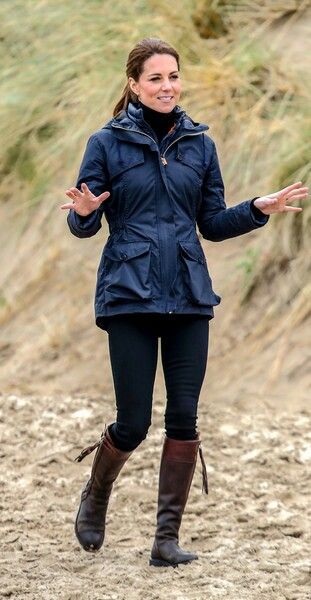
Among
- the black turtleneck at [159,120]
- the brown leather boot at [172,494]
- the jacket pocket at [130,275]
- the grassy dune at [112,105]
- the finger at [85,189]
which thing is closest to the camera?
the finger at [85,189]

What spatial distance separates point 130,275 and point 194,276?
206 mm

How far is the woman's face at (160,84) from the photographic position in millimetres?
3988

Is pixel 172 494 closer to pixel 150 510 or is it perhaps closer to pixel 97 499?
pixel 97 499

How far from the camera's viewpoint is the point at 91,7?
8.14 meters

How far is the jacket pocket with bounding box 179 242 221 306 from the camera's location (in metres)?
3.97

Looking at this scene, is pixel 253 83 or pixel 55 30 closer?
pixel 253 83

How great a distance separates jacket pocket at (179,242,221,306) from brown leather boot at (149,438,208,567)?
49 centimetres

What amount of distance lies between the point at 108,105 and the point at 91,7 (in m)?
0.96

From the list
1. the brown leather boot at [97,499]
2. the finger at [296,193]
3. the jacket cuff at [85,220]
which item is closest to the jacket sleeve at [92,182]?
the jacket cuff at [85,220]

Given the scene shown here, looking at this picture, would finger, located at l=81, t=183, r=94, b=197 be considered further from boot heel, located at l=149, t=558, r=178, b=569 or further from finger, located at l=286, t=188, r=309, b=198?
boot heel, located at l=149, t=558, r=178, b=569

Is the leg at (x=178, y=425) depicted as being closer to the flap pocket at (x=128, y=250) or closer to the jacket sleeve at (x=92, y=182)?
A: the flap pocket at (x=128, y=250)

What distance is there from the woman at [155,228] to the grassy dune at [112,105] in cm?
228

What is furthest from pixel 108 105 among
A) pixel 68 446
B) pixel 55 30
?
pixel 68 446

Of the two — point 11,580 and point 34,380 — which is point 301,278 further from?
point 11,580
